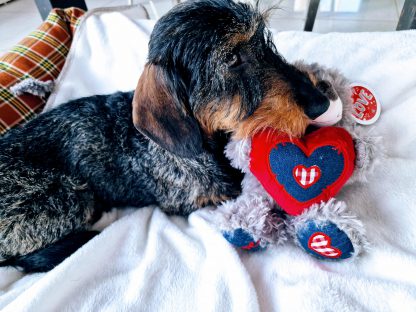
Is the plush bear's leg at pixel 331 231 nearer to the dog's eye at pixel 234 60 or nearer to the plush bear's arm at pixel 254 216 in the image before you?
the plush bear's arm at pixel 254 216

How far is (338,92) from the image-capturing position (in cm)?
131

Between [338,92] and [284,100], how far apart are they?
325mm

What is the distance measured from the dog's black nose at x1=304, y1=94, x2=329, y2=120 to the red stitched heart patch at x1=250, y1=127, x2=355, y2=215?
90 mm

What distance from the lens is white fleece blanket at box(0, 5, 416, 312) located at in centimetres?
113

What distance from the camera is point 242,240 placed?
1240 millimetres

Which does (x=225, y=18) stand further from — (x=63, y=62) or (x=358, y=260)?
(x=63, y=62)

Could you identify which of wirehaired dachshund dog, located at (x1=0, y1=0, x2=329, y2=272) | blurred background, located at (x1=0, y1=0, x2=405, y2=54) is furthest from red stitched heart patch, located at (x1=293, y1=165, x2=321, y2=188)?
blurred background, located at (x1=0, y1=0, x2=405, y2=54)

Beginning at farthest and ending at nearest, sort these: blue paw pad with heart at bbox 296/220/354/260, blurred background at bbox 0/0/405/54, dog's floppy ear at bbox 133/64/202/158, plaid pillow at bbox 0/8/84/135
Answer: blurred background at bbox 0/0/405/54 → plaid pillow at bbox 0/8/84/135 → dog's floppy ear at bbox 133/64/202/158 → blue paw pad with heart at bbox 296/220/354/260

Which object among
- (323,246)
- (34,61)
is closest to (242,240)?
(323,246)

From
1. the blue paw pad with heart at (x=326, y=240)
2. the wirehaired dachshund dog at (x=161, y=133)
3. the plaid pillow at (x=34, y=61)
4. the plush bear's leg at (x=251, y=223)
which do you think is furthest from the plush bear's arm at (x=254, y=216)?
the plaid pillow at (x=34, y=61)

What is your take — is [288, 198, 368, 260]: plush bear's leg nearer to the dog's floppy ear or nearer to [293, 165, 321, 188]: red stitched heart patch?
[293, 165, 321, 188]: red stitched heart patch

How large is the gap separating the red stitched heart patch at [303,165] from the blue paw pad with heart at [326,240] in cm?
7

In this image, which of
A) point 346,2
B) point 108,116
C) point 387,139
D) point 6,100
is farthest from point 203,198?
point 346,2

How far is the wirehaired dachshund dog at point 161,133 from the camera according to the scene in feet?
3.71
